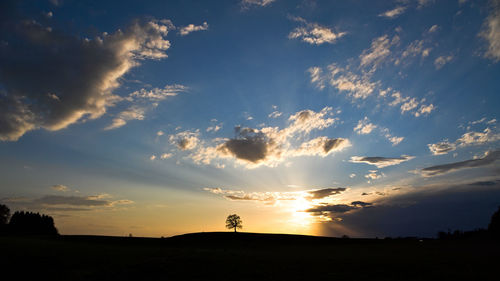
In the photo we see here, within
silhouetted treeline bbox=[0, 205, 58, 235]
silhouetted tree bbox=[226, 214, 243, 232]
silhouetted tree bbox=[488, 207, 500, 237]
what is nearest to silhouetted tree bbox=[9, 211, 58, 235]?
silhouetted treeline bbox=[0, 205, 58, 235]

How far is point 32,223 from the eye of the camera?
11806 cm

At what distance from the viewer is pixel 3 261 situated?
22.3m

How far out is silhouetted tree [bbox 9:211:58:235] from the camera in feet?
371

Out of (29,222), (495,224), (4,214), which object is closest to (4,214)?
(4,214)

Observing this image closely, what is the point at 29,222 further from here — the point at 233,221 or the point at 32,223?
the point at 233,221

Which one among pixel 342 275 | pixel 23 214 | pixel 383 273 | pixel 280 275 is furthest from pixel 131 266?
pixel 23 214

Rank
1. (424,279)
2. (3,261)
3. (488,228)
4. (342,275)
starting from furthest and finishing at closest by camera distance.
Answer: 1. (488,228)
2. (3,261)
3. (342,275)
4. (424,279)

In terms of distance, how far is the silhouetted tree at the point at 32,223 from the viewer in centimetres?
11316

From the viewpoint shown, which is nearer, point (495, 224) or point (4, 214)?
point (495, 224)

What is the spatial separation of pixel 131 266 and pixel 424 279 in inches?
932

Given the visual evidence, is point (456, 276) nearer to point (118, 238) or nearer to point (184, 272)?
point (184, 272)

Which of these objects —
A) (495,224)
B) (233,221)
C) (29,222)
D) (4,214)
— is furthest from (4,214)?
(495,224)

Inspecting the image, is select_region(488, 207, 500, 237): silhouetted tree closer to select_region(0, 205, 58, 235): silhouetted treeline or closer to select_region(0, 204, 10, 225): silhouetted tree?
select_region(0, 205, 58, 235): silhouetted treeline

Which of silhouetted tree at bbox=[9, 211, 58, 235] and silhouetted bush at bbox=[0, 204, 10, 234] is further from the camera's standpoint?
silhouetted bush at bbox=[0, 204, 10, 234]
